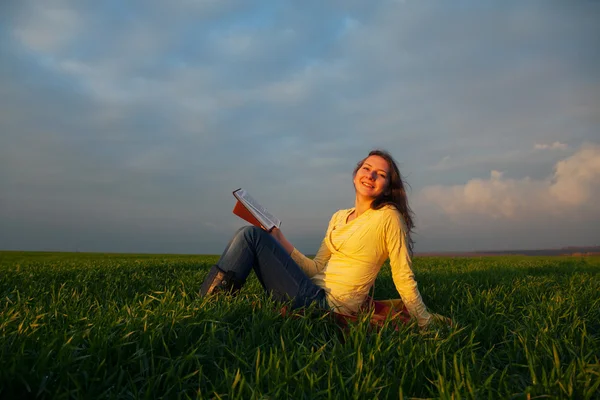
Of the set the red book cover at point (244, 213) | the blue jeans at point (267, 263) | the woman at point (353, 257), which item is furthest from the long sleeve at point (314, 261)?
the red book cover at point (244, 213)

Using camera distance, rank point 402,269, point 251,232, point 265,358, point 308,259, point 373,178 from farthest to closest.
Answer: point 308,259 → point 373,178 → point 251,232 → point 402,269 → point 265,358

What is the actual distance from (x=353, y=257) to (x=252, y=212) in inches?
44.4

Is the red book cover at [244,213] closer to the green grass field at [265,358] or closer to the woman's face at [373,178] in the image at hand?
the green grass field at [265,358]

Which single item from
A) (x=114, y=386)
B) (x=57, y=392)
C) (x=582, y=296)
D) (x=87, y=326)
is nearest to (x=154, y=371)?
(x=114, y=386)

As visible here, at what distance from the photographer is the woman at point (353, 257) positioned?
3.92m

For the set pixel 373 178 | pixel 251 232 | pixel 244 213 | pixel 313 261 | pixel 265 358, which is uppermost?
pixel 373 178

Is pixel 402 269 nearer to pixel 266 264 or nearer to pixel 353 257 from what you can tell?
pixel 353 257

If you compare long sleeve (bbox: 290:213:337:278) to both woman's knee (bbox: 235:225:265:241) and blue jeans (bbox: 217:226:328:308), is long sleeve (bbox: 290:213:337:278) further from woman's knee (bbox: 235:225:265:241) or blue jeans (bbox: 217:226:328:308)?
woman's knee (bbox: 235:225:265:241)

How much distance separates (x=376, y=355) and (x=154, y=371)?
1.46 metres

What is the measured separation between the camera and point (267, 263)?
4199mm

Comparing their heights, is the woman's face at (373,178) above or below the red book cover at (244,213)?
above

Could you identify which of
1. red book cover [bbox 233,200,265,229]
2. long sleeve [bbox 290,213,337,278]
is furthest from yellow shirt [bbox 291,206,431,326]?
red book cover [bbox 233,200,265,229]

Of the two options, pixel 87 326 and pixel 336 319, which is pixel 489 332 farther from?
pixel 87 326

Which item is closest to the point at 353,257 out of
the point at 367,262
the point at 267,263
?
the point at 367,262
